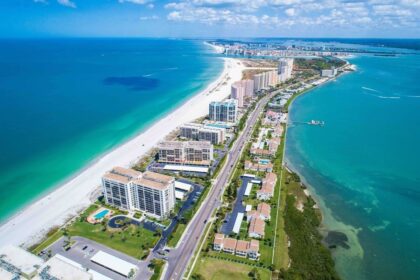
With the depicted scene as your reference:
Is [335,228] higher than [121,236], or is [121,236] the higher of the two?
[121,236]

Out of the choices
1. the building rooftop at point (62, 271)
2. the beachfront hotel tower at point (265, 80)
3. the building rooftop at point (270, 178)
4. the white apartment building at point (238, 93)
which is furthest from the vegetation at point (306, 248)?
the beachfront hotel tower at point (265, 80)

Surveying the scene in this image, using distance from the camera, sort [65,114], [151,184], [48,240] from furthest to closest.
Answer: [65,114] → [151,184] → [48,240]

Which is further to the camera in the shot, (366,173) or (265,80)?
(265,80)

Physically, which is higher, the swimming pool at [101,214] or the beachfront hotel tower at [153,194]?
the beachfront hotel tower at [153,194]

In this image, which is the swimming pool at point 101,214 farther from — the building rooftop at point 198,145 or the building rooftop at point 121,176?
the building rooftop at point 198,145

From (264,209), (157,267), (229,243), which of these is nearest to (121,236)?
(157,267)

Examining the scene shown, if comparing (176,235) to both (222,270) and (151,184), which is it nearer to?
(151,184)

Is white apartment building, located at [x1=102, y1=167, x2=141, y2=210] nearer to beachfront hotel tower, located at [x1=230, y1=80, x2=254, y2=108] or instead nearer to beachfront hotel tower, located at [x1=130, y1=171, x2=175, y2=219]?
beachfront hotel tower, located at [x1=130, y1=171, x2=175, y2=219]

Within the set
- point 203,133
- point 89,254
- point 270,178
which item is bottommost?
point 89,254
